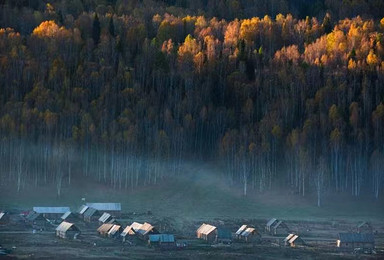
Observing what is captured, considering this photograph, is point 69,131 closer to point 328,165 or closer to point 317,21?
point 328,165

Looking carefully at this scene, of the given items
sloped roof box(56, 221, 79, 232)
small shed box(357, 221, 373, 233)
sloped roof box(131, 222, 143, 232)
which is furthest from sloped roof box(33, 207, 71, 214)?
small shed box(357, 221, 373, 233)

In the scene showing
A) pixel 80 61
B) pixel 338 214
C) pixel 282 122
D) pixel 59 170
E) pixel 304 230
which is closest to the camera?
pixel 304 230

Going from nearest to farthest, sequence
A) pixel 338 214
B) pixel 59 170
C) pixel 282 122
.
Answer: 1. pixel 338 214
2. pixel 59 170
3. pixel 282 122

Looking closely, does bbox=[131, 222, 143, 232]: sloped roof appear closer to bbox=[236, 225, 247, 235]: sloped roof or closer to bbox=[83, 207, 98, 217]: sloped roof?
bbox=[83, 207, 98, 217]: sloped roof

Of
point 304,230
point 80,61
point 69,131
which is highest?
point 80,61

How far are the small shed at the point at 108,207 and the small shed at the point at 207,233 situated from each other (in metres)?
9.09

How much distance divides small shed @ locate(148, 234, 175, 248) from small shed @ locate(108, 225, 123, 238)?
10.2 ft

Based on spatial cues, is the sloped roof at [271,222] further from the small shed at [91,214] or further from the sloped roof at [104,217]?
the small shed at [91,214]

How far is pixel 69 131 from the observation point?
111 m

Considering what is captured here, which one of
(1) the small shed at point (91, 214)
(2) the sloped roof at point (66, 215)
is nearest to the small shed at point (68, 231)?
(2) the sloped roof at point (66, 215)

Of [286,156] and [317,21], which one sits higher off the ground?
[317,21]

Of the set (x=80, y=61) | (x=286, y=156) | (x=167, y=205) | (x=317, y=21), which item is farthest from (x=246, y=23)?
(x=167, y=205)

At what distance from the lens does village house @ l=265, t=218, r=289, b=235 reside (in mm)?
90125

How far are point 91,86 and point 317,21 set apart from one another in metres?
50.2
